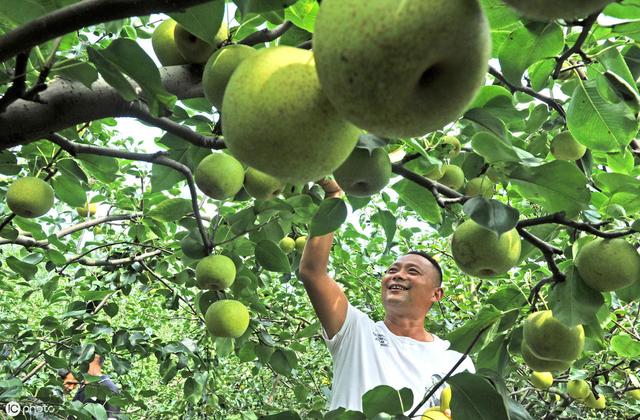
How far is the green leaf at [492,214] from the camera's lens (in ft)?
4.96

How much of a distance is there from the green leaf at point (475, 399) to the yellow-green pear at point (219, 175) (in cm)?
99

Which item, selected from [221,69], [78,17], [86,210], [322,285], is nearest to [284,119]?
[78,17]

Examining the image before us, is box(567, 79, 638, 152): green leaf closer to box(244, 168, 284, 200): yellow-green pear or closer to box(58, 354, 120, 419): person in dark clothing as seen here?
box(244, 168, 284, 200): yellow-green pear

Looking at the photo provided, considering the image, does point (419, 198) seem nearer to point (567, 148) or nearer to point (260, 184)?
point (260, 184)

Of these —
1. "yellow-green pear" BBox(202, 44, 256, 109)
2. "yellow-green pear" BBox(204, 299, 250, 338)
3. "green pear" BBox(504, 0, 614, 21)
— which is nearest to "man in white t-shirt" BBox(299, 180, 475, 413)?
"yellow-green pear" BBox(204, 299, 250, 338)

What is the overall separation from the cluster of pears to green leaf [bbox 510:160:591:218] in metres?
1.28

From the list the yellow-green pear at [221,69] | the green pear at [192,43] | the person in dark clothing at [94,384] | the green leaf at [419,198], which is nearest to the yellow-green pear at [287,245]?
the person in dark clothing at [94,384]

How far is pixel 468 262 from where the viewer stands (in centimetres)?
193

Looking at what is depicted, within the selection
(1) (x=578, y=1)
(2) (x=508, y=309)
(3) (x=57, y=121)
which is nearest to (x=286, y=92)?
(1) (x=578, y=1)

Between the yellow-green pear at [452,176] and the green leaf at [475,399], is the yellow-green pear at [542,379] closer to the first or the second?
the yellow-green pear at [452,176]

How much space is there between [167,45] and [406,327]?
284cm

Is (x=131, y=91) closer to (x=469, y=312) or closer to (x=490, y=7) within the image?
(x=490, y=7)

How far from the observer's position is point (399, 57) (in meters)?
0.69

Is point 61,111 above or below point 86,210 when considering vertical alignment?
above
